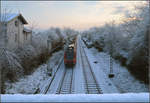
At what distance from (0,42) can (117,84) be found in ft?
34.4

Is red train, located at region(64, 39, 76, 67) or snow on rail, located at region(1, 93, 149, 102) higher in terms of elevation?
snow on rail, located at region(1, 93, 149, 102)

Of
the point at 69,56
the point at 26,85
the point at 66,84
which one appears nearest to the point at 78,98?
the point at 66,84

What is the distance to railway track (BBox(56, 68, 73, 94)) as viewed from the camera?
399 inches

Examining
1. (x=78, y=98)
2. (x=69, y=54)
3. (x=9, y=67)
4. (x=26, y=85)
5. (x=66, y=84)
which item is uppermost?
(x=78, y=98)

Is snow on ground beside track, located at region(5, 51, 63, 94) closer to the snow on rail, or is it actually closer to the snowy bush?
the snowy bush

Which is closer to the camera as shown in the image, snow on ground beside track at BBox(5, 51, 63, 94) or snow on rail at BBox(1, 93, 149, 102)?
snow on rail at BBox(1, 93, 149, 102)

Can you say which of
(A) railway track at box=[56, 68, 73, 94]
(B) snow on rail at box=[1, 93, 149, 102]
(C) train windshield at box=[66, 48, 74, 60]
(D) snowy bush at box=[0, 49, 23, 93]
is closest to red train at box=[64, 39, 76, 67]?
(C) train windshield at box=[66, 48, 74, 60]

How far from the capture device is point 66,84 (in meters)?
11.6

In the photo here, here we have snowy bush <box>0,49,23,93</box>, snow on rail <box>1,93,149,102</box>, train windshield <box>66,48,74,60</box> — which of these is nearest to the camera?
snow on rail <box>1,93,149,102</box>

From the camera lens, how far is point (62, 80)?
41.4ft

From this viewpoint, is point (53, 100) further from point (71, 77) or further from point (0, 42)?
point (71, 77)

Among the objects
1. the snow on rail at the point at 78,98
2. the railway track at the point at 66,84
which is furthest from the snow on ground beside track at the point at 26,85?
the snow on rail at the point at 78,98

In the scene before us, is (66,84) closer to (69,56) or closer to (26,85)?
(26,85)

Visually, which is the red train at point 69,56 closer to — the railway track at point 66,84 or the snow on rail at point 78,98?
the railway track at point 66,84
